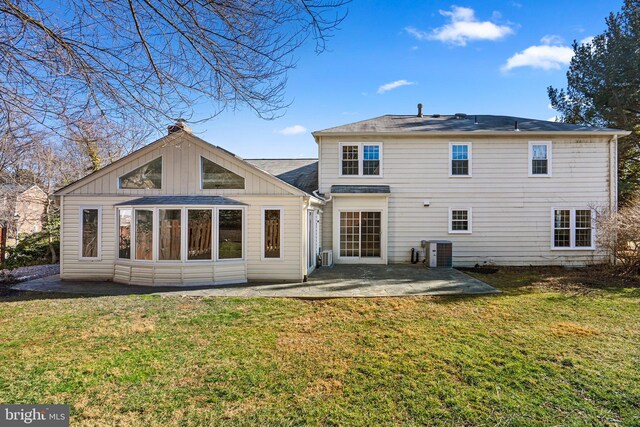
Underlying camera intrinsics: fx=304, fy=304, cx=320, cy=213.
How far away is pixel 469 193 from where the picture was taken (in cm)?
1202

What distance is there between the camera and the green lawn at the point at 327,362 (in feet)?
10.0

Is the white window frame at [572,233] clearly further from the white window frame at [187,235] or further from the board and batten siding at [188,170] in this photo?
the white window frame at [187,235]

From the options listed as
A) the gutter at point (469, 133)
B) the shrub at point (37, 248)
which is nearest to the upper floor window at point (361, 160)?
the gutter at point (469, 133)

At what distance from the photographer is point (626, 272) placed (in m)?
9.61

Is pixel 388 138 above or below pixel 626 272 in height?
above

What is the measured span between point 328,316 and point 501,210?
940cm

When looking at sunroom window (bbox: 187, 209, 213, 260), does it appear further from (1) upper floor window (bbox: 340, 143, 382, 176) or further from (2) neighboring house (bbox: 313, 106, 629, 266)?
(1) upper floor window (bbox: 340, 143, 382, 176)

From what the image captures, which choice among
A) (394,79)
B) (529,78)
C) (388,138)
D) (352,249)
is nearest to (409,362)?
(352,249)

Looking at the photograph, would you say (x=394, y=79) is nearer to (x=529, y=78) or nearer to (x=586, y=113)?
(x=529, y=78)

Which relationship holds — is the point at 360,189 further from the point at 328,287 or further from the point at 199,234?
the point at 199,234

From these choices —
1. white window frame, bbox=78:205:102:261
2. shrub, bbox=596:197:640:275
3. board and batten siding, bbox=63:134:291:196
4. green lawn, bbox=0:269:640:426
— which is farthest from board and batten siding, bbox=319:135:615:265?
white window frame, bbox=78:205:102:261

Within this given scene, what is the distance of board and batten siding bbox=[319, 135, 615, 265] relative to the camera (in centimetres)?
1188

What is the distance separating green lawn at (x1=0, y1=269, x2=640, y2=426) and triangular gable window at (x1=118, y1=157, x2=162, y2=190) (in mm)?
3778

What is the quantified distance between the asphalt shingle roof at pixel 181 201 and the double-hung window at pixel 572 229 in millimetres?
12031
